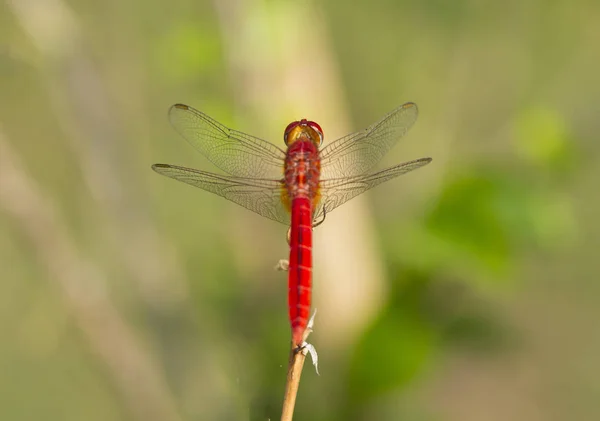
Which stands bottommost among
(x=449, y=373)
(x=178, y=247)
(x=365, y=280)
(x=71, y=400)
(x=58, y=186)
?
(x=71, y=400)

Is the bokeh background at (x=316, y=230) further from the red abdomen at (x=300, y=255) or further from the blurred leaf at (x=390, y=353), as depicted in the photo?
the red abdomen at (x=300, y=255)

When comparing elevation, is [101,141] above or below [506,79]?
below

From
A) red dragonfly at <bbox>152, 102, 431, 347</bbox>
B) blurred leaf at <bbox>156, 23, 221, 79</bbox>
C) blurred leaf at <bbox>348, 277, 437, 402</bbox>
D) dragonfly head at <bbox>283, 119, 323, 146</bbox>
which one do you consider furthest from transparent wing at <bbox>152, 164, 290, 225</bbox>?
blurred leaf at <bbox>156, 23, 221, 79</bbox>

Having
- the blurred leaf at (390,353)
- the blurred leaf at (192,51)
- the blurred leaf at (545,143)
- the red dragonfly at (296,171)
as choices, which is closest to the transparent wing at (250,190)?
the red dragonfly at (296,171)

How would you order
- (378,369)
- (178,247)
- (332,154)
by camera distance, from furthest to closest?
(178,247) → (378,369) → (332,154)

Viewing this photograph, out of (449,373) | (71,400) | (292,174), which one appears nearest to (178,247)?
(71,400)

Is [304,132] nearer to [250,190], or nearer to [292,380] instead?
[250,190]

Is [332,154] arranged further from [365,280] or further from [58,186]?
[58,186]
